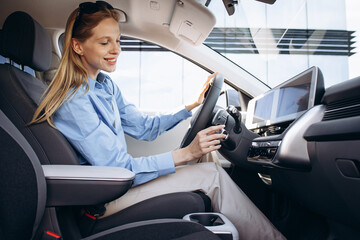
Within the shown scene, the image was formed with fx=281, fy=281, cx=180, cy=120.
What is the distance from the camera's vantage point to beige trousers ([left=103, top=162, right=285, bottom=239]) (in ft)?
3.15

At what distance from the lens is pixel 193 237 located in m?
0.69

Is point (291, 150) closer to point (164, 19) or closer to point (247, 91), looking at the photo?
point (247, 91)

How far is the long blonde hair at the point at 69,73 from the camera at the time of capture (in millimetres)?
917

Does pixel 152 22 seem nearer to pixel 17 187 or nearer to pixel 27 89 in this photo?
pixel 27 89

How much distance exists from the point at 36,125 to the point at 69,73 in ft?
0.92

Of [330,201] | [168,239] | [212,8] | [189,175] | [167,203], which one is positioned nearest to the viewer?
[168,239]

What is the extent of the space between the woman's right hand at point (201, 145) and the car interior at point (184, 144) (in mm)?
107

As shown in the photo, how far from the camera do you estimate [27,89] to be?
0.93m

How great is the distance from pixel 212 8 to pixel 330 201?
A: 1.13m

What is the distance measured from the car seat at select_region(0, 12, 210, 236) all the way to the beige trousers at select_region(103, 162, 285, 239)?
4 cm

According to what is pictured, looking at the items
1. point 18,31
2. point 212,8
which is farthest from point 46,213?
point 212,8

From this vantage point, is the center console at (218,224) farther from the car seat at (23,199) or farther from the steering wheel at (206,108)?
the steering wheel at (206,108)

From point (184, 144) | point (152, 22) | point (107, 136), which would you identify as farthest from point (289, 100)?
point (152, 22)

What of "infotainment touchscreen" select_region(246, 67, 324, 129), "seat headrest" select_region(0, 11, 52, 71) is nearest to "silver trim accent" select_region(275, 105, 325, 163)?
"infotainment touchscreen" select_region(246, 67, 324, 129)
